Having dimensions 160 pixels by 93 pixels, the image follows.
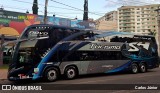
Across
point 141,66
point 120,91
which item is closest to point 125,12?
point 141,66

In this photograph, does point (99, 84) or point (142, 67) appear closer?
point (99, 84)

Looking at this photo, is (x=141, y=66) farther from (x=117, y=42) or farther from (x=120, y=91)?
(x=120, y=91)

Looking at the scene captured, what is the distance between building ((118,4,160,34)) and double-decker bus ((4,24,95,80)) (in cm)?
14005

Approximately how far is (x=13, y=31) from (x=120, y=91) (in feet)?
97.0

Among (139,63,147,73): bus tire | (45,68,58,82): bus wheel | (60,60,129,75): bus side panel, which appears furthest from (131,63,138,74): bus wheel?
(45,68,58,82): bus wheel

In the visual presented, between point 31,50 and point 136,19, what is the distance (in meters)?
148

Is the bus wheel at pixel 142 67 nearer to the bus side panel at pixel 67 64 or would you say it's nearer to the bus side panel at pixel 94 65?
the bus side panel at pixel 94 65

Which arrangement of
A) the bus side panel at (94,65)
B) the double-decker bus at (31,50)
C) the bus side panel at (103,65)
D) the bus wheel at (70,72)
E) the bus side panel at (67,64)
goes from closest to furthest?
the double-decker bus at (31,50), the bus side panel at (67,64), the bus wheel at (70,72), the bus side panel at (94,65), the bus side panel at (103,65)

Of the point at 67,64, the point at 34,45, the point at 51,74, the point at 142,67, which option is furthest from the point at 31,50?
the point at 142,67

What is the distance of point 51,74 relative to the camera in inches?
709

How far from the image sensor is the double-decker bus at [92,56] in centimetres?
1762

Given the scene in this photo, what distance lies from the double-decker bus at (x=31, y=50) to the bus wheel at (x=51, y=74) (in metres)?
0.85

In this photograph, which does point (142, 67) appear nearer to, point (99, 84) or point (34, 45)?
point (99, 84)

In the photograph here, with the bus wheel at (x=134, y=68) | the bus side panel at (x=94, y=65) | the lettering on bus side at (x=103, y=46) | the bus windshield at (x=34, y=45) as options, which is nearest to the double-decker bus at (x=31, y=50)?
the bus windshield at (x=34, y=45)
